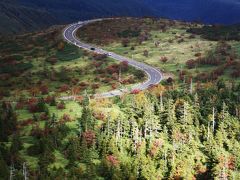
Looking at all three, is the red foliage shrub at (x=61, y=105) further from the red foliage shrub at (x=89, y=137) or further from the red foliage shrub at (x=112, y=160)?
the red foliage shrub at (x=112, y=160)

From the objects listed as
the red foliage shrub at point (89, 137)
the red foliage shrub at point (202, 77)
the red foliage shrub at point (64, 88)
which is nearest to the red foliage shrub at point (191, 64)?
the red foliage shrub at point (202, 77)

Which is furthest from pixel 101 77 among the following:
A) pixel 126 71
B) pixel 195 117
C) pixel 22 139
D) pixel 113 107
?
pixel 22 139

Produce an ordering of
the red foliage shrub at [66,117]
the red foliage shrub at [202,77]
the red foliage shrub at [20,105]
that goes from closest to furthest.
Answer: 1. the red foliage shrub at [66,117]
2. the red foliage shrub at [20,105]
3. the red foliage shrub at [202,77]

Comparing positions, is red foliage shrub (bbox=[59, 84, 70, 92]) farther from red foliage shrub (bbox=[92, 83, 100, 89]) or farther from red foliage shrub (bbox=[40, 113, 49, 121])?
red foliage shrub (bbox=[40, 113, 49, 121])

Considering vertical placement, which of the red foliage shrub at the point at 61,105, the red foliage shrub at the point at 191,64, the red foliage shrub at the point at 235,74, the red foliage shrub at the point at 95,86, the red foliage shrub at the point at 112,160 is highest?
the red foliage shrub at the point at 191,64

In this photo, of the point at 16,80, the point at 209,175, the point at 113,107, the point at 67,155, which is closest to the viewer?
the point at 67,155

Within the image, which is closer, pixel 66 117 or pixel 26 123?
pixel 26 123

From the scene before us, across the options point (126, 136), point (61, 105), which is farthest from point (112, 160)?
point (61, 105)

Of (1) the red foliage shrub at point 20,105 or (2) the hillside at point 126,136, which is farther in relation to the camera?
(1) the red foliage shrub at point 20,105

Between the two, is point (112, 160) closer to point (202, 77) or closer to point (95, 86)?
point (95, 86)

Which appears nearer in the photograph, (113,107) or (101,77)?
(113,107)

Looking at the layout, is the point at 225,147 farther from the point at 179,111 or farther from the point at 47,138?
the point at 47,138
